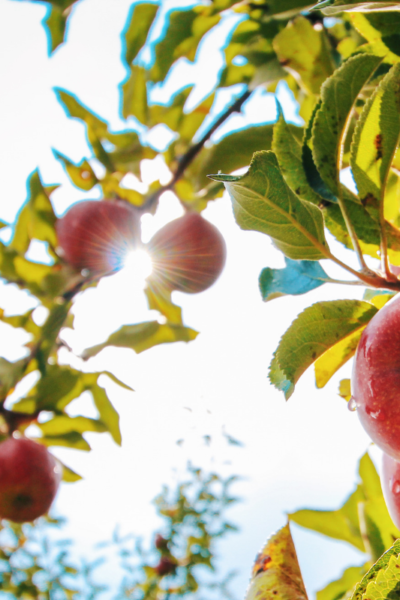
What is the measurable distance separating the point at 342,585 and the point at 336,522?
0.42 feet

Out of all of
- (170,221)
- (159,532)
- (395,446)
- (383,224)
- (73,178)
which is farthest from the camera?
(159,532)

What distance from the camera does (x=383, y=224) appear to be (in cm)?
50

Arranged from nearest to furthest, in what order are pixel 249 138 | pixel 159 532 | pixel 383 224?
pixel 383 224
pixel 249 138
pixel 159 532

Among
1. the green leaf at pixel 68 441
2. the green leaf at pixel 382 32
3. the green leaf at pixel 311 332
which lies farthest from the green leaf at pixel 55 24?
the green leaf at pixel 68 441

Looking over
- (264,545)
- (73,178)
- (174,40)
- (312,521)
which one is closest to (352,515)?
(312,521)

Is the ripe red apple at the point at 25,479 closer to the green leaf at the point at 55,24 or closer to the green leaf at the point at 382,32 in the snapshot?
the green leaf at the point at 55,24

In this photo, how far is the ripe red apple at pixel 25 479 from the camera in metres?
1.16

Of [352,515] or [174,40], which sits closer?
[352,515]

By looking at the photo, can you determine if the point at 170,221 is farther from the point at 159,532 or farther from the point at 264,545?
the point at 159,532

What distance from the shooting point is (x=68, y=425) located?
1362 mm

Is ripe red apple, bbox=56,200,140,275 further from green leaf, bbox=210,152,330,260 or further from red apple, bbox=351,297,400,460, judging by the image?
red apple, bbox=351,297,400,460

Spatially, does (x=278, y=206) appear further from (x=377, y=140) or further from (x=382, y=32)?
(x=382, y=32)

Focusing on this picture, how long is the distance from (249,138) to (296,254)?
2.13 feet

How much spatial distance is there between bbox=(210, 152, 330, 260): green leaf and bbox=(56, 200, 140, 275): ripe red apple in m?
0.74
